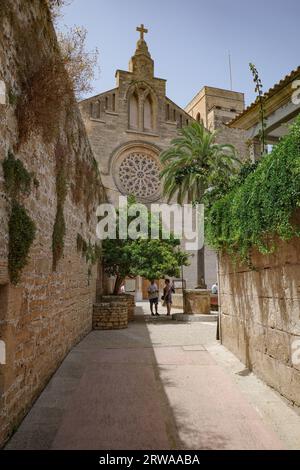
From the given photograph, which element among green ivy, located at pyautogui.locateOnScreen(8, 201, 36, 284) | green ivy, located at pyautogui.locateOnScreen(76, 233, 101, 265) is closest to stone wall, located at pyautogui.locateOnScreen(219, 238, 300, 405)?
green ivy, located at pyautogui.locateOnScreen(8, 201, 36, 284)

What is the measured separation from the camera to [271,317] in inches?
174

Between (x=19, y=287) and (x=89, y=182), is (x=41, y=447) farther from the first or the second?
(x=89, y=182)

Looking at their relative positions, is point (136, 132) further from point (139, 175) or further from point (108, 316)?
point (108, 316)

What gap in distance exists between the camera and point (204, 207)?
6.98 m

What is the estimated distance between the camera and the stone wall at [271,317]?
12.5 ft

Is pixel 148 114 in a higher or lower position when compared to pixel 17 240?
higher

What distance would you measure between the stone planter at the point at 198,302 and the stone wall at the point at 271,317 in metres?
6.60

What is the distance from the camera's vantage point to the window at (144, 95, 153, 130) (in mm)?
23484

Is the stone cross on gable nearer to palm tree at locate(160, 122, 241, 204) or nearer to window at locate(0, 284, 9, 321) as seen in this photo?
palm tree at locate(160, 122, 241, 204)

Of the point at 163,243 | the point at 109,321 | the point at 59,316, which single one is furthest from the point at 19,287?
the point at 163,243

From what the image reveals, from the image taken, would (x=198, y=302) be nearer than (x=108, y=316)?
No

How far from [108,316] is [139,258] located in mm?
3040

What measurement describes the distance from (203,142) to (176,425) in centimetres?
1345

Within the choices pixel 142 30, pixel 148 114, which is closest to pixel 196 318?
pixel 148 114
